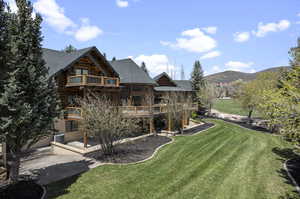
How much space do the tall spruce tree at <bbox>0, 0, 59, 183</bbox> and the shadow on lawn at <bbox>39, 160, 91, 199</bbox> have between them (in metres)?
1.85

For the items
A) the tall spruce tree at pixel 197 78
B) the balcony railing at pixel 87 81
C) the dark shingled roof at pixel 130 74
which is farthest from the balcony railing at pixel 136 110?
the tall spruce tree at pixel 197 78

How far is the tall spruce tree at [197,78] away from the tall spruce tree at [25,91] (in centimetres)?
3425

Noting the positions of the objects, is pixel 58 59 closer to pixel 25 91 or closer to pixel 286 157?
pixel 25 91

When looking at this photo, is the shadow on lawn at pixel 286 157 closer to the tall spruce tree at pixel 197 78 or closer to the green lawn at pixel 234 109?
the green lawn at pixel 234 109

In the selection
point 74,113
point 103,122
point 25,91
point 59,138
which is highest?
point 25,91

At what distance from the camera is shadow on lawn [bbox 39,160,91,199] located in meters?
8.29

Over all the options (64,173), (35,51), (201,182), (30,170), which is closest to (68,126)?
(30,170)

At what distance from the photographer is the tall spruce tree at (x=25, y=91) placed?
753 centimetres

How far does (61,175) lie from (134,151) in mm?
5979

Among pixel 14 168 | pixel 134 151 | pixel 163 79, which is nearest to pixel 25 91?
pixel 14 168

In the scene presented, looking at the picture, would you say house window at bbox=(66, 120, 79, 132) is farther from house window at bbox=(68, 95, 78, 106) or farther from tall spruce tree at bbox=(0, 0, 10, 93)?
tall spruce tree at bbox=(0, 0, 10, 93)

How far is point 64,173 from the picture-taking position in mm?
10266

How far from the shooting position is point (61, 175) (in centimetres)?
999

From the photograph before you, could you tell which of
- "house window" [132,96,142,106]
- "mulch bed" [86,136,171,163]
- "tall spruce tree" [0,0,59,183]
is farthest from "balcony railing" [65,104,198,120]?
"tall spruce tree" [0,0,59,183]
